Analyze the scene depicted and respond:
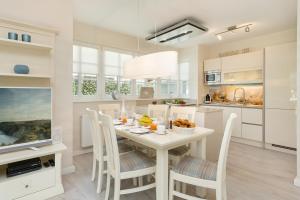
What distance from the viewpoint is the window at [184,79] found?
210 inches

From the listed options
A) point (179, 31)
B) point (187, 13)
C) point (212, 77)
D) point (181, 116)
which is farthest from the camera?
point (212, 77)

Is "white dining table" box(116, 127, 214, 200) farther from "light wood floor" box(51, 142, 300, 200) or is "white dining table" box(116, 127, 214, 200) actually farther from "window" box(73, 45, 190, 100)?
"window" box(73, 45, 190, 100)

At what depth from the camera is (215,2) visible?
2676 millimetres

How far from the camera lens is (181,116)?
264cm

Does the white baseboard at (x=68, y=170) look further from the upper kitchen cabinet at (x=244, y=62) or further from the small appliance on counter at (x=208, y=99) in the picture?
the upper kitchen cabinet at (x=244, y=62)

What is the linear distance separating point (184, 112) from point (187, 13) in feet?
5.67

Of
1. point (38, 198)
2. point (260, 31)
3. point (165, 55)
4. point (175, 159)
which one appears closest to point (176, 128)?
point (175, 159)

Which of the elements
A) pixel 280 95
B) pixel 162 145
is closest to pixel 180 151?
pixel 162 145

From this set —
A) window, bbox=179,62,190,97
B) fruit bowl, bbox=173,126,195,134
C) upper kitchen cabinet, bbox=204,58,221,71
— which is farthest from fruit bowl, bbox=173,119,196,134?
window, bbox=179,62,190,97

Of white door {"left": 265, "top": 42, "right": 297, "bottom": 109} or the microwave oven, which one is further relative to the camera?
the microwave oven

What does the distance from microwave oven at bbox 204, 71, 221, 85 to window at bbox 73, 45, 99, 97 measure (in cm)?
306

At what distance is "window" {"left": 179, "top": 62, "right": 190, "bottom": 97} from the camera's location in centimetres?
534

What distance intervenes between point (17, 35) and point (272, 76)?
4396 millimetres

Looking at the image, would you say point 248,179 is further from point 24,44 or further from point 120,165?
point 24,44
